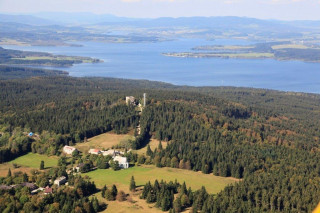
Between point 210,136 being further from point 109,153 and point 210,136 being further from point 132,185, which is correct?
point 132,185

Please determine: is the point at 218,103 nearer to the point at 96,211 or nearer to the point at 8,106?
the point at 8,106

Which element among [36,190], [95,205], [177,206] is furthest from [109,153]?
[177,206]

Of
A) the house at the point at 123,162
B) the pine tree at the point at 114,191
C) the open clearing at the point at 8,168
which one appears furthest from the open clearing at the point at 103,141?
the pine tree at the point at 114,191

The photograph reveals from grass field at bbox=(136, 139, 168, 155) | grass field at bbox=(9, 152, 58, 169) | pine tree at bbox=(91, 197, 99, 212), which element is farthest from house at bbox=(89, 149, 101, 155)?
pine tree at bbox=(91, 197, 99, 212)

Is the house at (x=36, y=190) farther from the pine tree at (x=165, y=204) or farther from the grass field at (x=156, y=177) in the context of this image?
the pine tree at (x=165, y=204)

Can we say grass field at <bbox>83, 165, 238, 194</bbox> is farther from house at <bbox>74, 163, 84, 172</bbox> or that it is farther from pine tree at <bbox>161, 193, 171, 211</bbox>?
pine tree at <bbox>161, 193, 171, 211</bbox>

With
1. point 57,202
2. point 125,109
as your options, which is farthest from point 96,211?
point 125,109
